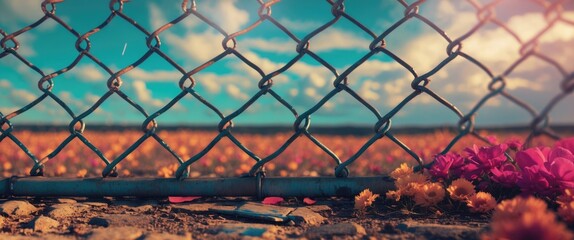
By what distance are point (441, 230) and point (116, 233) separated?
46.0 inches

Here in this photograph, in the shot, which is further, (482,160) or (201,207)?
(201,207)

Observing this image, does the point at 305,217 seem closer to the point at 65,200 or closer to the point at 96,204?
the point at 96,204

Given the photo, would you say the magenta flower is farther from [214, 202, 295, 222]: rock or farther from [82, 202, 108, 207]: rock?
[82, 202, 108, 207]: rock

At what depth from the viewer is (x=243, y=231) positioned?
188 centimetres

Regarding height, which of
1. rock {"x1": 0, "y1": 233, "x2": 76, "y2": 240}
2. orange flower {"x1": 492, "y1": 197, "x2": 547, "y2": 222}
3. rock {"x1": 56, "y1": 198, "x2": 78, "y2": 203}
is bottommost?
rock {"x1": 0, "y1": 233, "x2": 76, "y2": 240}

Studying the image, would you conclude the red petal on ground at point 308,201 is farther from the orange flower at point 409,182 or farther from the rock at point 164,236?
the rock at point 164,236

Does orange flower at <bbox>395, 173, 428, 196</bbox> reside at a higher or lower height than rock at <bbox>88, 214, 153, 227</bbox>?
higher

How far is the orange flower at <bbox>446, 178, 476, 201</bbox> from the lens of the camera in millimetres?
2145

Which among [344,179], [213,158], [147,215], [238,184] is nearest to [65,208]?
[147,215]

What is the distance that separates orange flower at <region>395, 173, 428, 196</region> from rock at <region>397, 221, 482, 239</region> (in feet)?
0.98

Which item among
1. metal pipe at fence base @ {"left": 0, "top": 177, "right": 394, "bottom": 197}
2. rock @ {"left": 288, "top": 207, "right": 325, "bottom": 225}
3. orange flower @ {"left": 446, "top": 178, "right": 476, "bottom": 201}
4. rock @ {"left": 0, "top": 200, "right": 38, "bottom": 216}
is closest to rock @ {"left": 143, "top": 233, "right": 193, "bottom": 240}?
rock @ {"left": 288, "top": 207, "right": 325, "bottom": 225}

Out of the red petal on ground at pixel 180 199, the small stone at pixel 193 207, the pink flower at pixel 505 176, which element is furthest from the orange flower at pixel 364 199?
the red petal on ground at pixel 180 199

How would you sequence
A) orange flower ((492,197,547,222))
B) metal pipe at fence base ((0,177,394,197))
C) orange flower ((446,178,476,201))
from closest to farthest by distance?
1. orange flower ((492,197,547,222))
2. orange flower ((446,178,476,201))
3. metal pipe at fence base ((0,177,394,197))

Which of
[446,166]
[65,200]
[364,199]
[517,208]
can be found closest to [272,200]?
[364,199]
